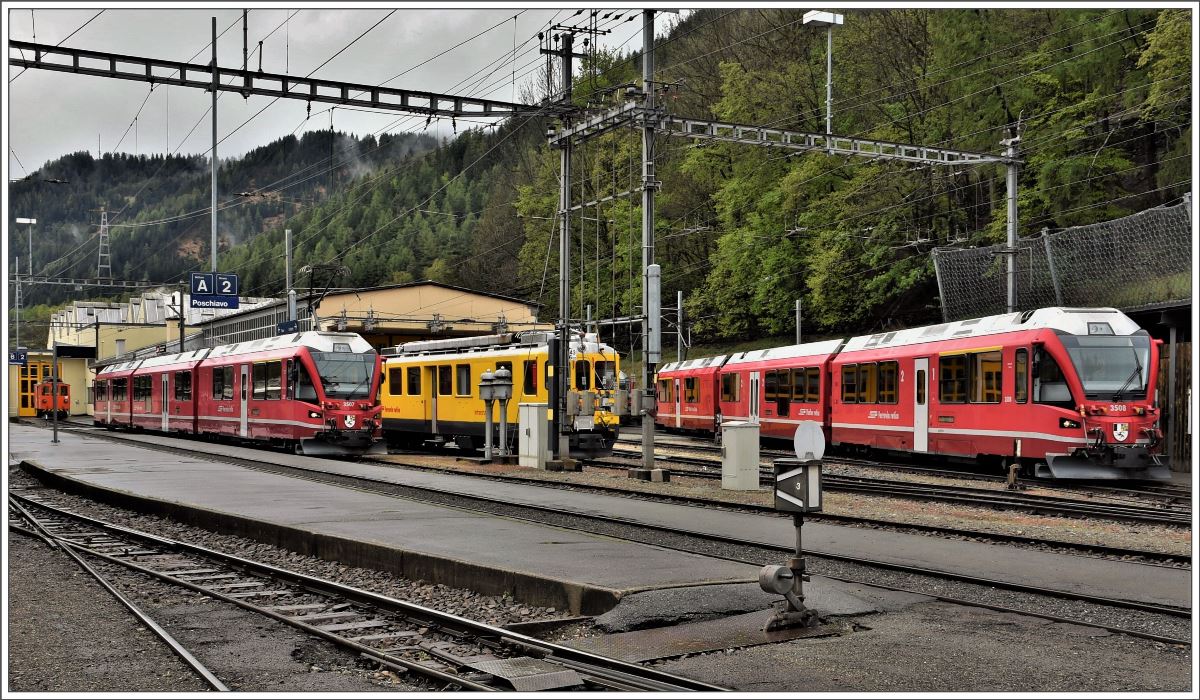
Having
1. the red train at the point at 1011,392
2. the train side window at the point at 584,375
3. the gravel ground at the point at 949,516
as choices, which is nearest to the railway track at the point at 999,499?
the gravel ground at the point at 949,516

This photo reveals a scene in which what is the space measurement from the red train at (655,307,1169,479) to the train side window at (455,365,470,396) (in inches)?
386

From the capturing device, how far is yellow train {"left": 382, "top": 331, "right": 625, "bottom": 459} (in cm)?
3022

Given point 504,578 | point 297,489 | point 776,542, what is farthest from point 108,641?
point 297,489

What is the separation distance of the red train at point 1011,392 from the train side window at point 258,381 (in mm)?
15910

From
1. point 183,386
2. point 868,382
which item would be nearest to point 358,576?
point 868,382

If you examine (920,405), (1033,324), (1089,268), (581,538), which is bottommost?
(581,538)

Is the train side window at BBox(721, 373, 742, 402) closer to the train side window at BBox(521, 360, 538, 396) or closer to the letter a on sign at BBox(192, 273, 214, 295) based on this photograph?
the train side window at BBox(521, 360, 538, 396)

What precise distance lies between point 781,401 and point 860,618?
25.8 metres

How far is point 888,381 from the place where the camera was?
27812 millimetres

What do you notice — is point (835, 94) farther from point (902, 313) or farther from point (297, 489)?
point (297, 489)

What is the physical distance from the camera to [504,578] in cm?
1041

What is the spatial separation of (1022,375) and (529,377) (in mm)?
13279

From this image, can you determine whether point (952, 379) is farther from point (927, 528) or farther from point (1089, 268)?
point (927, 528)

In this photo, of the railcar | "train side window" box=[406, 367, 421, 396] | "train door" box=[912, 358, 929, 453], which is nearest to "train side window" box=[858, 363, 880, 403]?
"train door" box=[912, 358, 929, 453]
